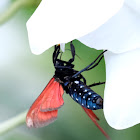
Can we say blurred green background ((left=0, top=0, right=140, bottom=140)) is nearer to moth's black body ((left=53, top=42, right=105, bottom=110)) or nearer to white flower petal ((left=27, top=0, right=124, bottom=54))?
moth's black body ((left=53, top=42, right=105, bottom=110))

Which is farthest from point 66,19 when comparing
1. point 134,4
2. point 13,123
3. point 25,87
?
point 25,87

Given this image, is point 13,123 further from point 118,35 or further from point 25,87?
point 118,35

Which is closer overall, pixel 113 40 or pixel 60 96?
pixel 113 40

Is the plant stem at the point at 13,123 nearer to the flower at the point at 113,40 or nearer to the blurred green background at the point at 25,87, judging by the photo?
the blurred green background at the point at 25,87

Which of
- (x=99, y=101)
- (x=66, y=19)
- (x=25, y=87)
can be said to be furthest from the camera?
(x=25, y=87)

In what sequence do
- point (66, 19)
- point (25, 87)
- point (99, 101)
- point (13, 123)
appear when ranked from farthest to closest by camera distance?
point (25, 87), point (13, 123), point (99, 101), point (66, 19)

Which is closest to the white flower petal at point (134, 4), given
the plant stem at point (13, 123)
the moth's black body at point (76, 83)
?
the moth's black body at point (76, 83)

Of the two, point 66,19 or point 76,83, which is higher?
point 66,19
